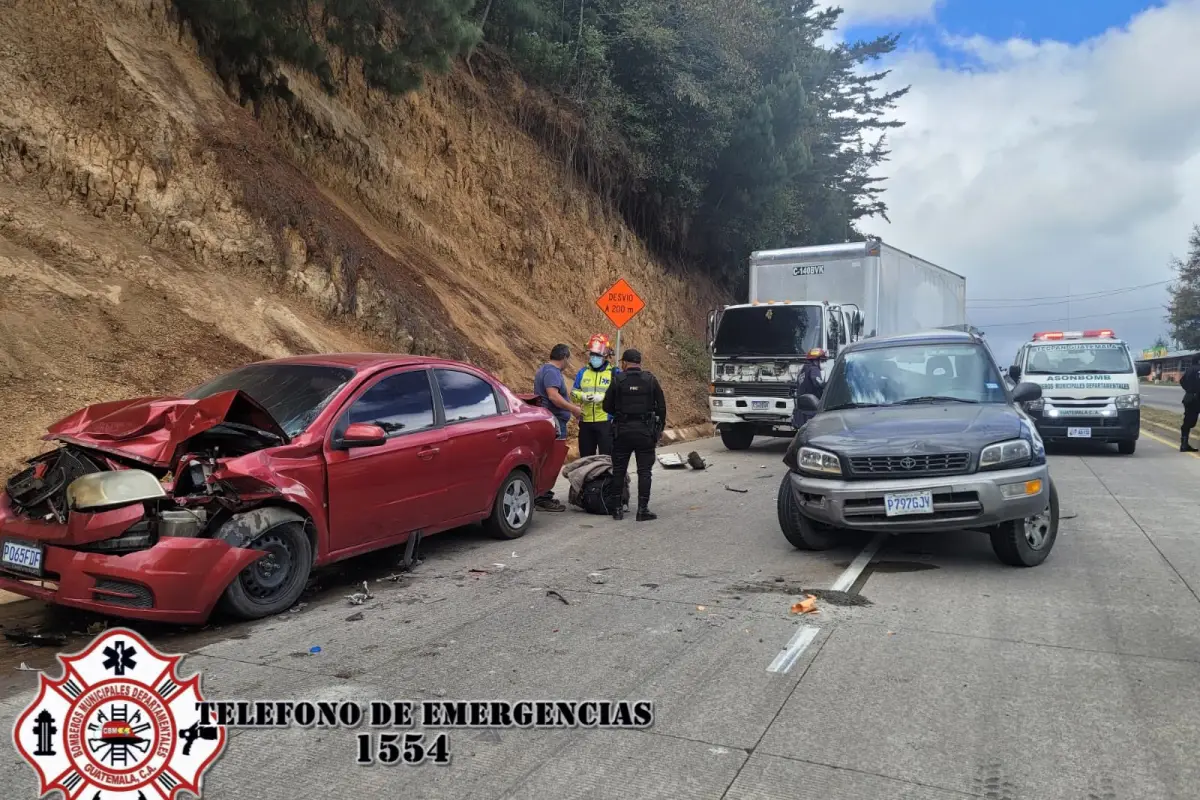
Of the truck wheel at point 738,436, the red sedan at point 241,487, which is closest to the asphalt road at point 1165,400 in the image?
the truck wheel at point 738,436

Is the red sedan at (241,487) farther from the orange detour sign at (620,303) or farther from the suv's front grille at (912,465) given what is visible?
the orange detour sign at (620,303)

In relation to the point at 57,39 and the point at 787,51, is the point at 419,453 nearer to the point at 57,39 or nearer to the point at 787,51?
the point at 57,39

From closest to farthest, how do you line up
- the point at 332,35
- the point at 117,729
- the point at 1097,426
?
the point at 117,729, the point at 1097,426, the point at 332,35

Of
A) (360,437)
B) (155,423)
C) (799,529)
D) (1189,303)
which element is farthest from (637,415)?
(1189,303)

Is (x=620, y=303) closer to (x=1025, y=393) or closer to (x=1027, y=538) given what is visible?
(x=1025, y=393)

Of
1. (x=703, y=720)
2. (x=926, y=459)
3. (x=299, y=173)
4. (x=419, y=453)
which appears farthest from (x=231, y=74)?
(x=703, y=720)

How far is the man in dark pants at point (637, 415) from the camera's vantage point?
27.8ft

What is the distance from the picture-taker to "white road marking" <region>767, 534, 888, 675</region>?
441 centimetres

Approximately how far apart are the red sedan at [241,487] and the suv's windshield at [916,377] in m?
3.29

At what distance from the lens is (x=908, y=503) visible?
6.06m

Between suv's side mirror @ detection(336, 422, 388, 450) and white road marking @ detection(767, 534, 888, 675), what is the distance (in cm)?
294

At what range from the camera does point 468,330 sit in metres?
16.0

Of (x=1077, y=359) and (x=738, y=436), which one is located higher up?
(x=1077, y=359)

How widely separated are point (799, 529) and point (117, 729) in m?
5.20
